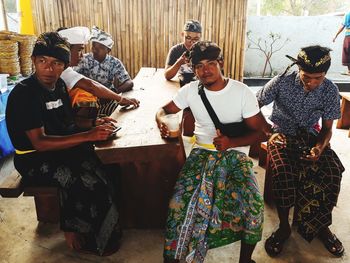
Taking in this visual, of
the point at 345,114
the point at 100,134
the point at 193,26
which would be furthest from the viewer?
the point at 345,114

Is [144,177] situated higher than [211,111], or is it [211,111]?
[211,111]

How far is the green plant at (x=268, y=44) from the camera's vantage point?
9.43 m

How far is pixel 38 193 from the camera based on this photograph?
243 centimetres

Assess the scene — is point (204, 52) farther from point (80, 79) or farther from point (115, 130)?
point (80, 79)

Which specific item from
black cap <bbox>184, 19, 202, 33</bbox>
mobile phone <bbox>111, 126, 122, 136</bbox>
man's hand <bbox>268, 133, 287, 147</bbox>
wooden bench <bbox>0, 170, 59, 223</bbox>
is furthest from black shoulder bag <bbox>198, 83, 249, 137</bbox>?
black cap <bbox>184, 19, 202, 33</bbox>

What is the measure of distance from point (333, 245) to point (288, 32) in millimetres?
8180

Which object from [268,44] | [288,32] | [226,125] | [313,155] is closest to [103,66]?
[226,125]

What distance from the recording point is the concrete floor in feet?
8.22

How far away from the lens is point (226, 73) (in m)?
6.91

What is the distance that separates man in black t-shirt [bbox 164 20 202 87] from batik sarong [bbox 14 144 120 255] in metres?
2.23

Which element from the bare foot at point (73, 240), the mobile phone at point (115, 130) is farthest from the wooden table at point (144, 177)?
the bare foot at point (73, 240)

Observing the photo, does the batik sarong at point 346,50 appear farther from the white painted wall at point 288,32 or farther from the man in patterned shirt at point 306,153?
the man in patterned shirt at point 306,153

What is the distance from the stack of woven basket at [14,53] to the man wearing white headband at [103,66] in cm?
144

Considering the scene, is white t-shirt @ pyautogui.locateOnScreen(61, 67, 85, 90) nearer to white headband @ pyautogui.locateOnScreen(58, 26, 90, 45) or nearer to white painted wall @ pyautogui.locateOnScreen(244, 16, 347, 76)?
white headband @ pyautogui.locateOnScreen(58, 26, 90, 45)
